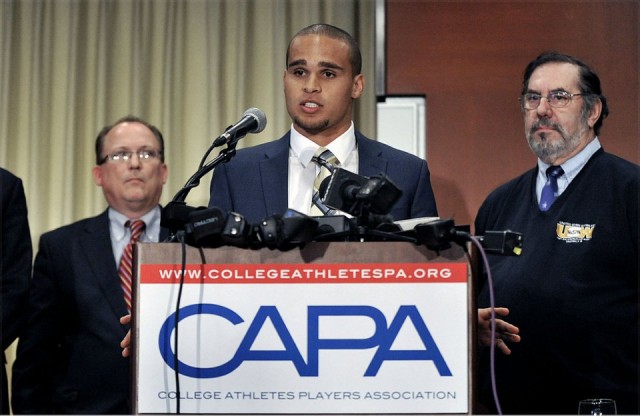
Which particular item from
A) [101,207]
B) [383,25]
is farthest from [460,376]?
[101,207]

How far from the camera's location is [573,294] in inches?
105

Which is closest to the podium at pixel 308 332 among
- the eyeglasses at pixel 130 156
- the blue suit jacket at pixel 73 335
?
the blue suit jacket at pixel 73 335

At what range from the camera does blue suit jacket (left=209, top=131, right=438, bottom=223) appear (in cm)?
233

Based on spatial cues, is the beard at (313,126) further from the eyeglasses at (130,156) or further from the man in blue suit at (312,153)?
the eyeglasses at (130,156)

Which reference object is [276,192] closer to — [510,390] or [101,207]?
[510,390]

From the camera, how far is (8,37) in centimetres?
436

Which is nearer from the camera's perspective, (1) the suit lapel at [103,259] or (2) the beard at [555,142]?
(2) the beard at [555,142]

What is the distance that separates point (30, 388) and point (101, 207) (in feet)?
3.65

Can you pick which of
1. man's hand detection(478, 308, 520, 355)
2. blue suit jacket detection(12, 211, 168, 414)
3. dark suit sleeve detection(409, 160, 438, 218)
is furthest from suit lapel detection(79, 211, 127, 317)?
man's hand detection(478, 308, 520, 355)

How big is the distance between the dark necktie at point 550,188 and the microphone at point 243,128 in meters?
1.20

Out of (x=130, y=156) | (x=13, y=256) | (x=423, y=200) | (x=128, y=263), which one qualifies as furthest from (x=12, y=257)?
(x=423, y=200)

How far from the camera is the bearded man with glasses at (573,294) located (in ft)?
8.64

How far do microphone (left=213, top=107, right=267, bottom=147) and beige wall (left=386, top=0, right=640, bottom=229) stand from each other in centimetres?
193

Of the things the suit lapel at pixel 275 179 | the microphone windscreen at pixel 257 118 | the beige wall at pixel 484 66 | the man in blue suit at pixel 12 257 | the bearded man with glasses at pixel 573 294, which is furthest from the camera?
the beige wall at pixel 484 66
